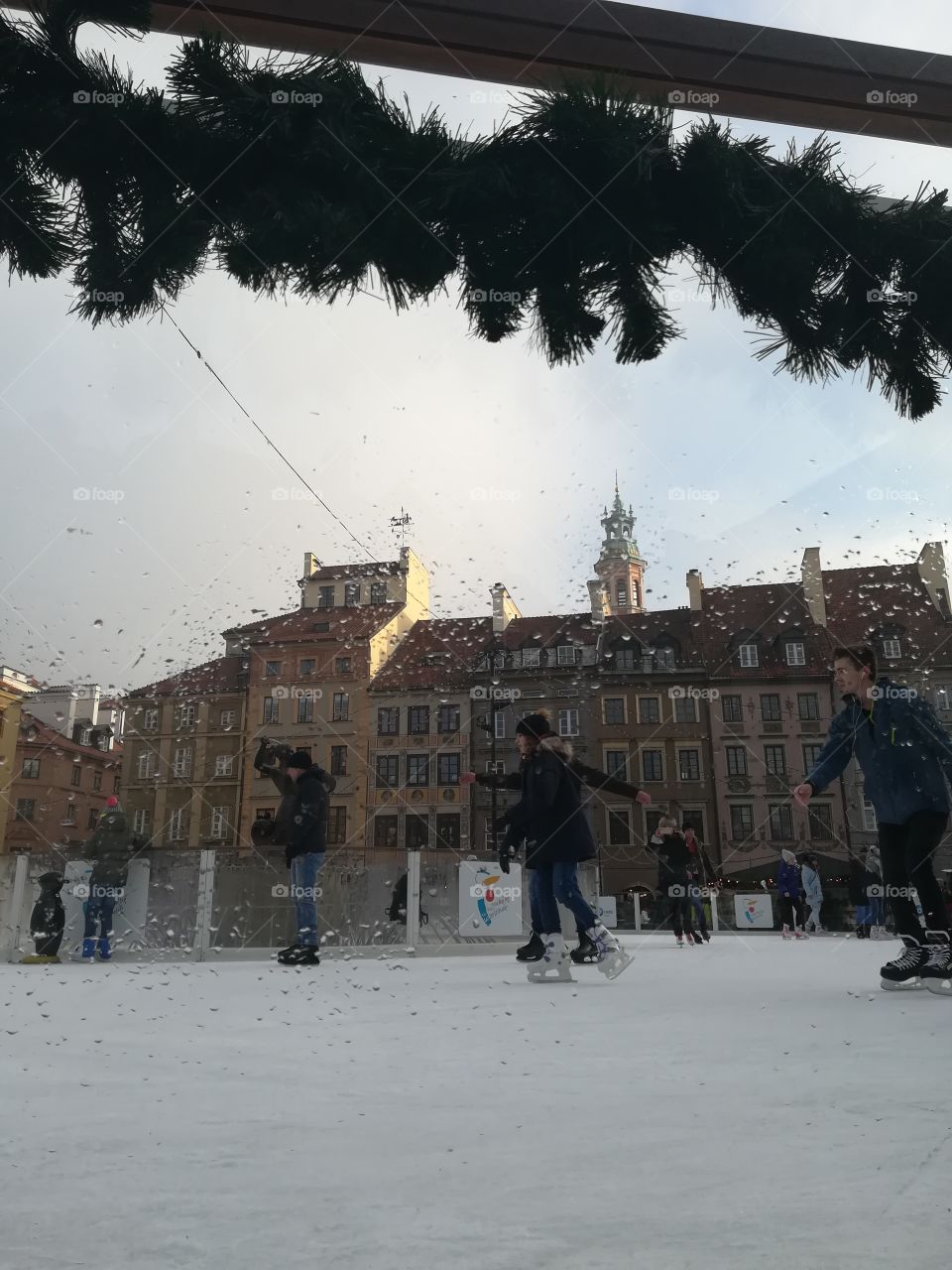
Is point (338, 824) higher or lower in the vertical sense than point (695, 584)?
lower

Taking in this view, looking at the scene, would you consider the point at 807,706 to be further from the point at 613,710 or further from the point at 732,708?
the point at 613,710

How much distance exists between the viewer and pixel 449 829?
26312mm

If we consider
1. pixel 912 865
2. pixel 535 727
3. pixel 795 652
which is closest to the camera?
pixel 912 865

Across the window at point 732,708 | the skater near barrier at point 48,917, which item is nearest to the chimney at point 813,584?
the window at point 732,708

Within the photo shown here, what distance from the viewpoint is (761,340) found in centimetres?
203

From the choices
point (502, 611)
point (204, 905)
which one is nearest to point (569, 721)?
point (502, 611)

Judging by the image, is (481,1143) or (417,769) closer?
(481,1143)

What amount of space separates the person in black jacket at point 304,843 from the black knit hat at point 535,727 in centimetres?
166

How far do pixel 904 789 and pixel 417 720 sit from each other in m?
19.2

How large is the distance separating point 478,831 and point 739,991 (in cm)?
2115

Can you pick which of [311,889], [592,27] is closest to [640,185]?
[592,27]

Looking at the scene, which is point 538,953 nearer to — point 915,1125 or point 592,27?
point 915,1125

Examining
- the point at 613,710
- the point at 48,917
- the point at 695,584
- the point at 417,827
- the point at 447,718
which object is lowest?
the point at 48,917

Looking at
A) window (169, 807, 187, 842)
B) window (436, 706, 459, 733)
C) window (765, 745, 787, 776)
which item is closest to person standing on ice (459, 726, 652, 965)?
window (169, 807, 187, 842)
